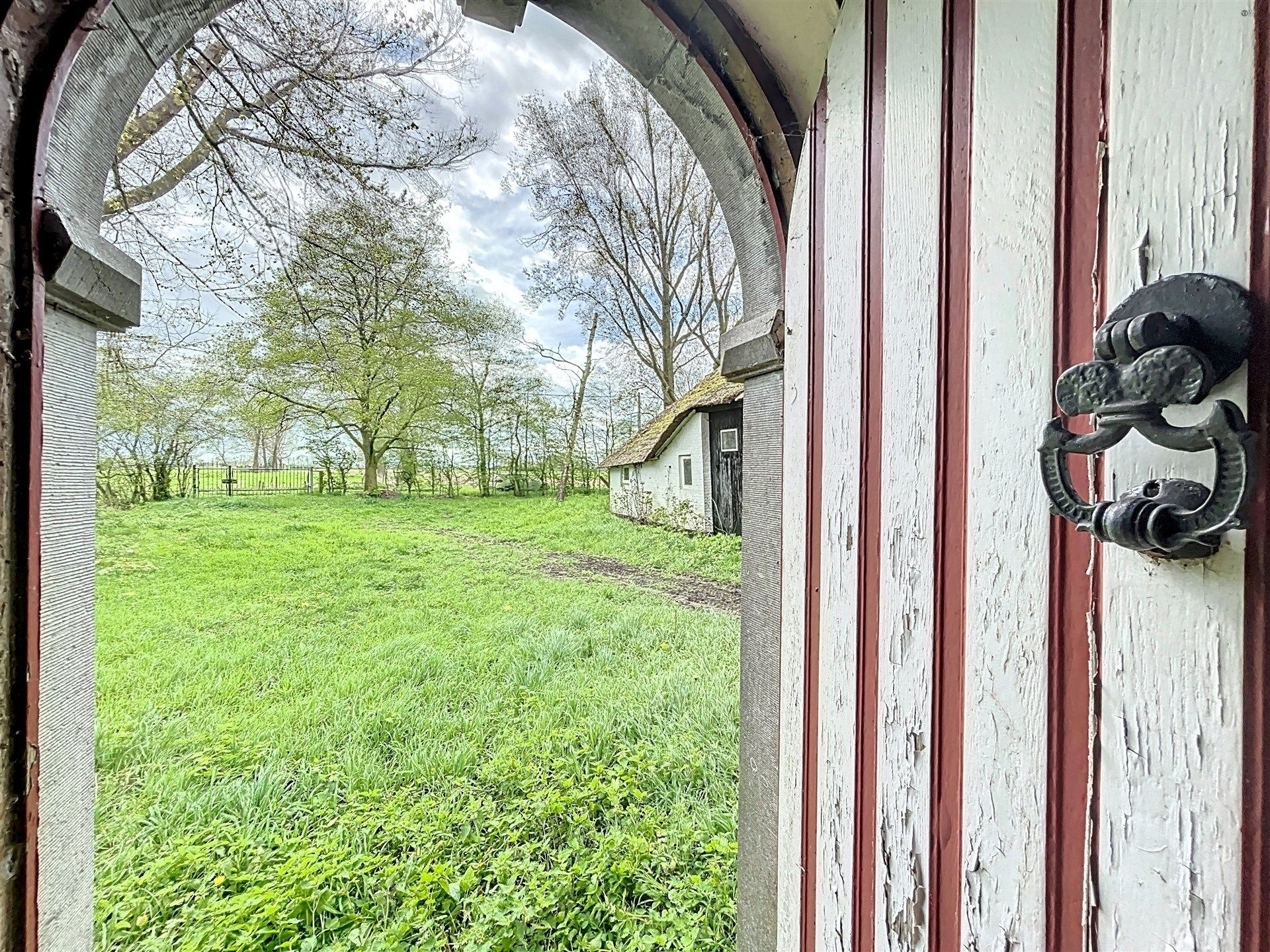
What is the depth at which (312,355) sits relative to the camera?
6.64 metres

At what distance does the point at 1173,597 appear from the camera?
0.37 meters

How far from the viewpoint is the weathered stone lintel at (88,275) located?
811mm

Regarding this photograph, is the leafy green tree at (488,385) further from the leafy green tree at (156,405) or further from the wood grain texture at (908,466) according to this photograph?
the wood grain texture at (908,466)

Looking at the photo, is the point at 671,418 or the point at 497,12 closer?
the point at 497,12

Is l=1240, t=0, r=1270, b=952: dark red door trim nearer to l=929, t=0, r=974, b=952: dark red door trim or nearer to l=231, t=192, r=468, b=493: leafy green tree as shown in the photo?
l=929, t=0, r=974, b=952: dark red door trim

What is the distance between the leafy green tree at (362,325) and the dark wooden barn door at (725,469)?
5.00 metres

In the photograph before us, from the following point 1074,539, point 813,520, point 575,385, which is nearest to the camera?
point 1074,539

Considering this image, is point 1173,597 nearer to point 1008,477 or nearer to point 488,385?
point 1008,477

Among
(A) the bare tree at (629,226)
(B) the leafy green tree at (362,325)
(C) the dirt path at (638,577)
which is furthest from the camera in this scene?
(A) the bare tree at (629,226)

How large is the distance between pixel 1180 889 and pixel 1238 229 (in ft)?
1.63

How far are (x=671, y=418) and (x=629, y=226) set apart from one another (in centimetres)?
358

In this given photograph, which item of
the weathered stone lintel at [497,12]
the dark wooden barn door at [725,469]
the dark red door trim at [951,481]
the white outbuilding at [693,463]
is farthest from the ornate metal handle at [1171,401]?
the dark wooden barn door at [725,469]

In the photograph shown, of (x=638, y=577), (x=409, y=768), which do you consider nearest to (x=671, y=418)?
(x=638, y=577)

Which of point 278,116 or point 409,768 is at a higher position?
point 278,116
